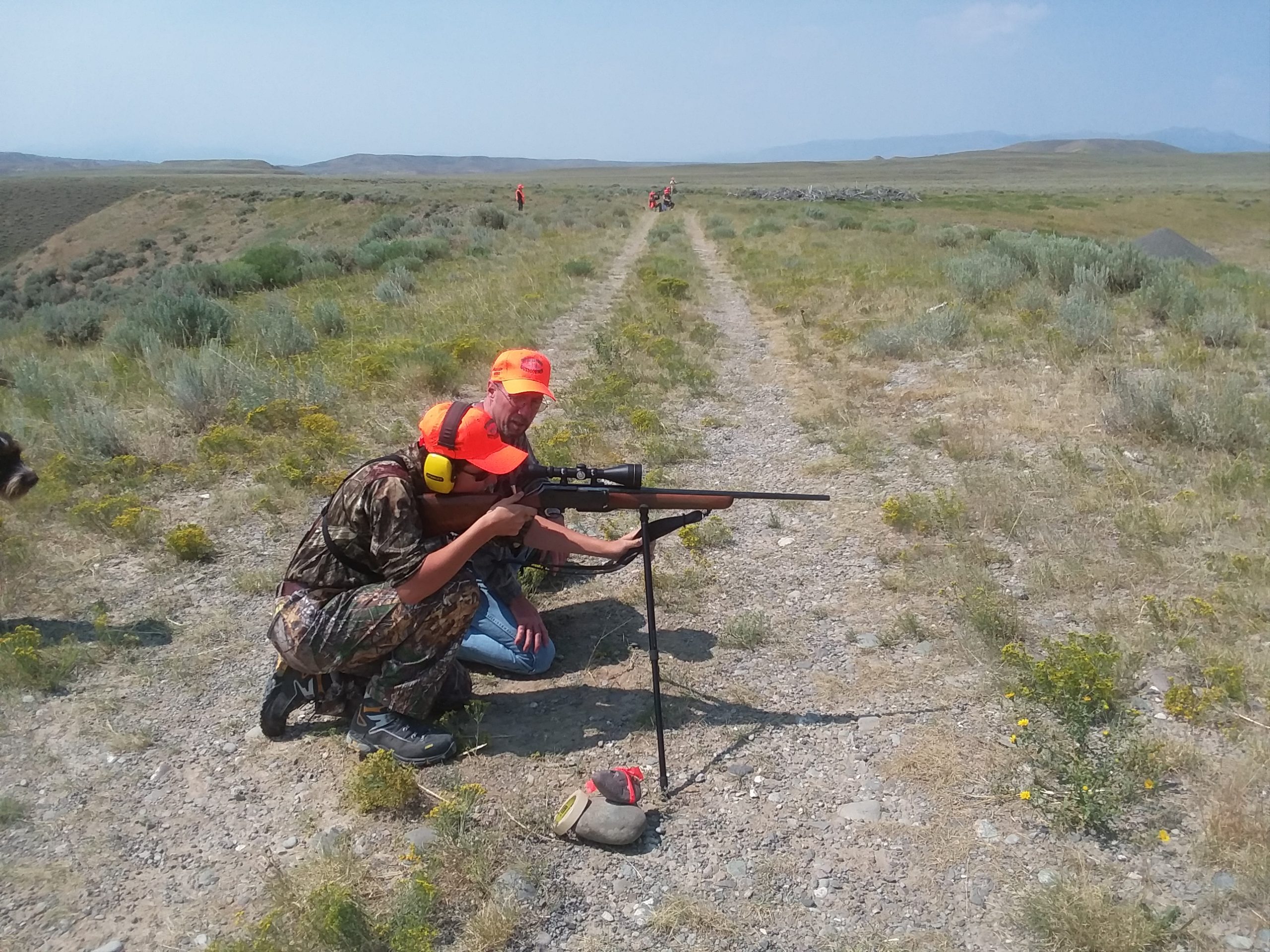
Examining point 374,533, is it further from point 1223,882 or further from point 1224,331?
point 1224,331

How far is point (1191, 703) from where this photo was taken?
132 inches

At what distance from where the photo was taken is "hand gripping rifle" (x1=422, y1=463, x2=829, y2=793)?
3115 millimetres

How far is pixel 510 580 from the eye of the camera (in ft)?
13.3

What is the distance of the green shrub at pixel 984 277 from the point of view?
12.4 m

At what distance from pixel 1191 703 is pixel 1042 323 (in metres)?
8.07

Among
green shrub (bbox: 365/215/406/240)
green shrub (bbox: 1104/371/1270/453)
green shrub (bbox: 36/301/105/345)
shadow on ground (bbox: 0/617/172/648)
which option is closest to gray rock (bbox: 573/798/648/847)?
shadow on ground (bbox: 0/617/172/648)

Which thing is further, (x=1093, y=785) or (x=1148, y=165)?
(x=1148, y=165)

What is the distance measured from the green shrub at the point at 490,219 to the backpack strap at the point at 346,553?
27.0 m

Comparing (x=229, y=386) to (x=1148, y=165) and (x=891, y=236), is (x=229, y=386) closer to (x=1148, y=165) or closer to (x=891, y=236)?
(x=891, y=236)

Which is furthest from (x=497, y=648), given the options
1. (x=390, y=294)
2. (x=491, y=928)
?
(x=390, y=294)

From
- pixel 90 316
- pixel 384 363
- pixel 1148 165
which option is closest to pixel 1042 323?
pixel 384 363

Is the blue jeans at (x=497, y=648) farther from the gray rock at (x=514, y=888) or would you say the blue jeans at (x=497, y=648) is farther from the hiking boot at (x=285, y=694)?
the gray rock at (x=514, y=888)

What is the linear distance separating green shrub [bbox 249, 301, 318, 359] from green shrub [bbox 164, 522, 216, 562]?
5010 mm

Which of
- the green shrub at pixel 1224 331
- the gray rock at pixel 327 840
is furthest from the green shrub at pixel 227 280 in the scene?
the gray rock at pixel 327 840
